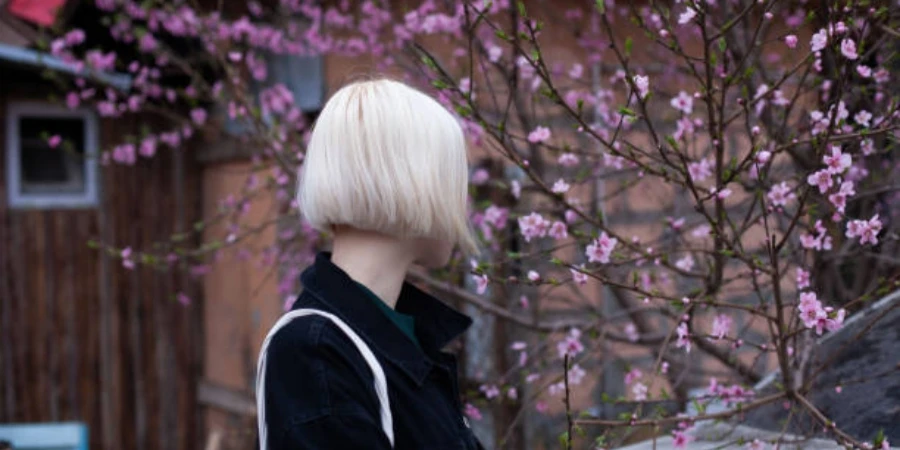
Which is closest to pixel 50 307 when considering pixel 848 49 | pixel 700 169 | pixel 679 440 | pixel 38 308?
pixel 38 308

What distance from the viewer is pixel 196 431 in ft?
22.3

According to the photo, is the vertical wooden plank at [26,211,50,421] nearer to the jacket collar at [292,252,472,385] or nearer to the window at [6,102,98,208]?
the window at [6,102,98,208]

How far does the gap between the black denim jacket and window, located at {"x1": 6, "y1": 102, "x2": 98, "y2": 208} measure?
16.9ft

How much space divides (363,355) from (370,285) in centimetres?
16

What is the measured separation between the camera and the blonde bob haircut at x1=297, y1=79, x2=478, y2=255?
152 cm

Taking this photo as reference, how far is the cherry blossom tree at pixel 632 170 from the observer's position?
208 cm

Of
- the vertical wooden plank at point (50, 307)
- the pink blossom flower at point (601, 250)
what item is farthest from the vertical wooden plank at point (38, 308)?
the pink blossom flower at point (601, 250)

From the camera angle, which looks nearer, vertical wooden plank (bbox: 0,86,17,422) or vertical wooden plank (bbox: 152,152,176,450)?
vertical wooden plank (bbox: 0,86,17,422)

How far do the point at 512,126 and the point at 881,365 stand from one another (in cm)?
283

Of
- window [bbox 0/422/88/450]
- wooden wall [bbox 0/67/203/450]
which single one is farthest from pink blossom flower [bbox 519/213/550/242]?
wooden wall [bbox 0/67/203/450]

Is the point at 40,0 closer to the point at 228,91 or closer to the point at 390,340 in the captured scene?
the point at 228,91

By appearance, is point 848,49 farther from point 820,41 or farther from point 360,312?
point 360,312

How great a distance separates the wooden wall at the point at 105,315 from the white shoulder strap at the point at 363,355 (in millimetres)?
5188

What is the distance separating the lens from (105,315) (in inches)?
256
